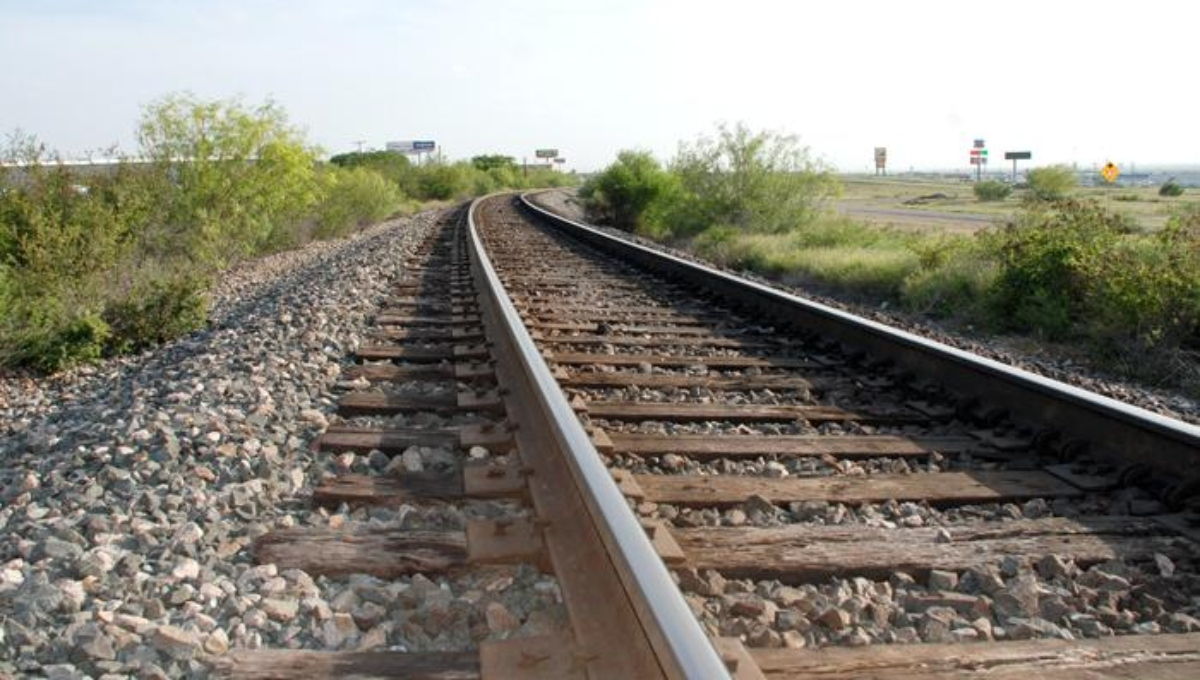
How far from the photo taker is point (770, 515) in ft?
11.5

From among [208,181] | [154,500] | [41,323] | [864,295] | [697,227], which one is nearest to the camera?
[154,500]

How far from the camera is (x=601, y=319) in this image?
7.96 meters

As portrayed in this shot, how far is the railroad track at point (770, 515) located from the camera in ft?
7.97

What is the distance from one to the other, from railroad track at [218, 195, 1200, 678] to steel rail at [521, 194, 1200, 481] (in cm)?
1

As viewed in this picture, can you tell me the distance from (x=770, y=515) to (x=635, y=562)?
3.88 ft

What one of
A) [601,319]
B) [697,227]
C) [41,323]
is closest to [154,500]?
[601,319]

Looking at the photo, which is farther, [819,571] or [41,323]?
[41,323]

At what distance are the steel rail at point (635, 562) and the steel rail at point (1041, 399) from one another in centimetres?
205

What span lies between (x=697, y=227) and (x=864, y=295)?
11485 millimetres

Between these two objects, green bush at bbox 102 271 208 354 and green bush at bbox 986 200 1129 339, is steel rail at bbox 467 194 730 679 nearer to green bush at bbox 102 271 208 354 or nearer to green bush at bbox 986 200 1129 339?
green bush at bbox 102 271 208 354

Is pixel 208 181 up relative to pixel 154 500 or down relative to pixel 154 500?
up

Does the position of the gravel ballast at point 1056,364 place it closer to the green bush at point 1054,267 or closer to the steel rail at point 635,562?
the green bush at point 1054,267

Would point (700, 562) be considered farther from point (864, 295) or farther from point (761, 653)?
point (864, 295)

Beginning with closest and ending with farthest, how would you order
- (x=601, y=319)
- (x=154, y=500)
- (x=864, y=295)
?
(x=154, y=500) → (x=601, y=319) → (x=864, y=295)
